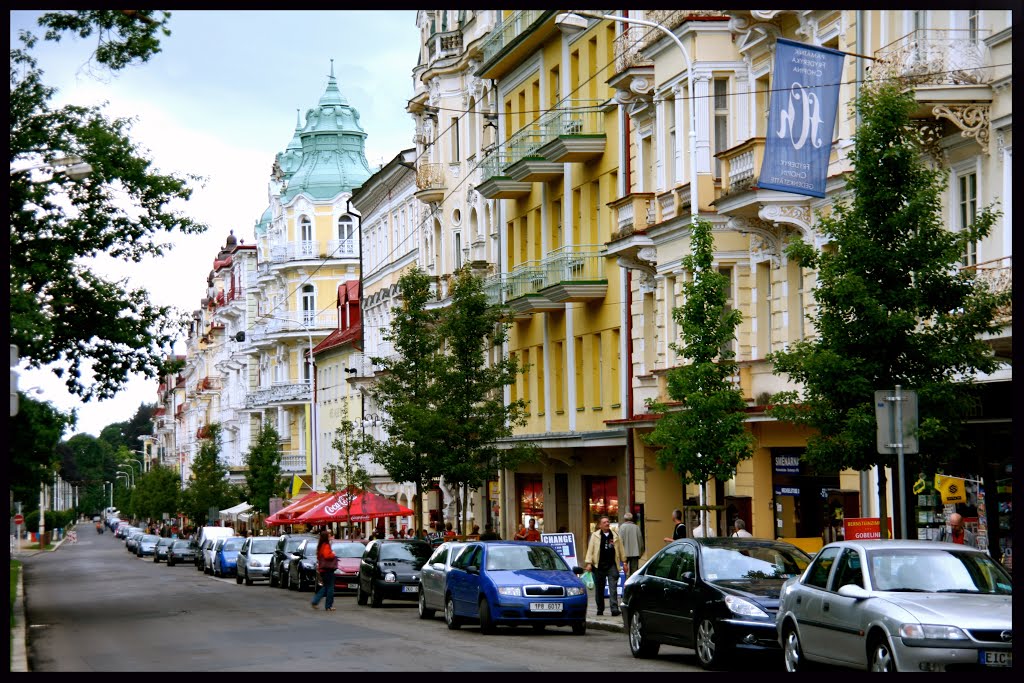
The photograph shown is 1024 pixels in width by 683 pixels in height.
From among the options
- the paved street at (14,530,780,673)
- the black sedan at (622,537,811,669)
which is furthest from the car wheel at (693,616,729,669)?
the paved street at (14,530,780,673)

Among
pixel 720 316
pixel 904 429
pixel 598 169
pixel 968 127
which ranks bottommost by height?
pixel 904 429

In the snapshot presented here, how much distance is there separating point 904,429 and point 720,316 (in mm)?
9352

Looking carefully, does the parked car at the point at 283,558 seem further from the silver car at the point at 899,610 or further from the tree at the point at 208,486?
the tree at the point at 208,486

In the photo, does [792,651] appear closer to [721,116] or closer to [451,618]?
[451,618]

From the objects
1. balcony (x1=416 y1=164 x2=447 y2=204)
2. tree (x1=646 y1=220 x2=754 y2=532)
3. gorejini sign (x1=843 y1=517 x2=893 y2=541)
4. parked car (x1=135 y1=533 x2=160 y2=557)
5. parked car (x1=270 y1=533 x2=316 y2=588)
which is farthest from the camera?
parked car (x1=135 y1=533 x2=160 y2=557)

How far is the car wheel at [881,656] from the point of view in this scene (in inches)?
598

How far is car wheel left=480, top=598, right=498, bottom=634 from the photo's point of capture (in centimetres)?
2608

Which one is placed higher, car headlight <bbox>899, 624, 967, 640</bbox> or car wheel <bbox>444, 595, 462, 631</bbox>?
car headlight <bbox>899, 624, 967, 640</bbox>

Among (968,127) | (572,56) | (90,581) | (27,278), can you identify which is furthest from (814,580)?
(90,581)

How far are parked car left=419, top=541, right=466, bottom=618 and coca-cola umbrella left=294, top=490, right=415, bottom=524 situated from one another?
924 inches

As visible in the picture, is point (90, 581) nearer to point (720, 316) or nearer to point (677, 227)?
point (677, 227)

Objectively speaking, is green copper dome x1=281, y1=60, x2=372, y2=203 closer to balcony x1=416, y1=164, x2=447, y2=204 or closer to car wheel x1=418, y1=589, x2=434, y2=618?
balcony x1=416, y1=164, x2=447, y2=204

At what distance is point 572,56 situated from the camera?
45031mm

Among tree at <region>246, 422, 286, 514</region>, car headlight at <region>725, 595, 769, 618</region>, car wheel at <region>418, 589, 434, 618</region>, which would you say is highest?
tree at <region>246, 422, 286, 514</region>
